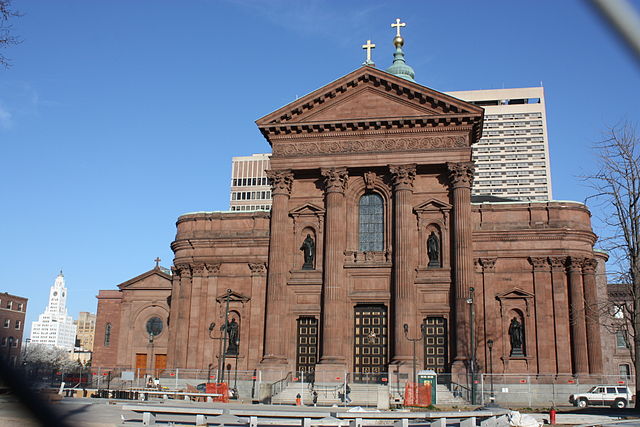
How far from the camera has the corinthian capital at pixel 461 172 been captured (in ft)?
147

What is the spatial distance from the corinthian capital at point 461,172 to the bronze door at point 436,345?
8661mm

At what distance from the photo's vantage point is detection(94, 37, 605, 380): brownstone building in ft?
142

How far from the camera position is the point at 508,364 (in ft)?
141

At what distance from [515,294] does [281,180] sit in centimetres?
1702

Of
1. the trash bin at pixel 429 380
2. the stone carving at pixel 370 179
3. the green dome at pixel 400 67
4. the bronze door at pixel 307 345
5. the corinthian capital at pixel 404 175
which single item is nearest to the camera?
the trash bin at pixel 429 380

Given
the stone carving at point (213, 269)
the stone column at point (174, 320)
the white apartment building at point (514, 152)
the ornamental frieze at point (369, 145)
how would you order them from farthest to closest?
1. the white apartment building at point (514, 152)
2. the stone carving at point (213, 269)
3. the stone column at point (174, 320)
4. the ornamental frieze at point (369, 145)

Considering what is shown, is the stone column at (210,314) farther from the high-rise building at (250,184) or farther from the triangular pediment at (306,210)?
the high-rise building at (250,184)

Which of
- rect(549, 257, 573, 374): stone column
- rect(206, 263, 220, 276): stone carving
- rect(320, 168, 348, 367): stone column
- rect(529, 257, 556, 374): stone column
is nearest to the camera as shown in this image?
rect(549, 257, 573, 374): stone column

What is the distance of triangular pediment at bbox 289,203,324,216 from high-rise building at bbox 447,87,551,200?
9704 centimetres

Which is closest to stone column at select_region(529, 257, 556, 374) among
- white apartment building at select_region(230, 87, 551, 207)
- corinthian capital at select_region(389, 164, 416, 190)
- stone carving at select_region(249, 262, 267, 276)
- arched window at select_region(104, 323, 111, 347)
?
corinthian capital at select_region(389, 164, 416, 190)

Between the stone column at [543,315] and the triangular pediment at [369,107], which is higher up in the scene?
the triangular pediment at [369,107]

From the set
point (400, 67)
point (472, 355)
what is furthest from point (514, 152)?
point (472, 355)

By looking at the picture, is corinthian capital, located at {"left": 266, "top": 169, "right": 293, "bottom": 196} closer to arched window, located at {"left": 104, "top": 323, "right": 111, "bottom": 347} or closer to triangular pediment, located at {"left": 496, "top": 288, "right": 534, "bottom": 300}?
triangular pediment, located at {"left": 496, "top": 288, "right": 534, "bottom": 300}

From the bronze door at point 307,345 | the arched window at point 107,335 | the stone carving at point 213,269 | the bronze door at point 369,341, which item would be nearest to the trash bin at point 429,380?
the bronze door at point 369,341
